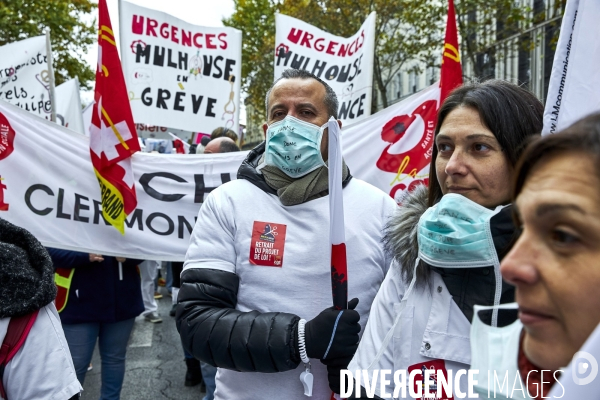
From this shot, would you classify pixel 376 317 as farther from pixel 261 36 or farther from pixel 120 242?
pixel 261 36

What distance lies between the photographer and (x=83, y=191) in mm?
3885

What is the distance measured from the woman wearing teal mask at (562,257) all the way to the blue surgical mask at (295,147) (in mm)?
1437

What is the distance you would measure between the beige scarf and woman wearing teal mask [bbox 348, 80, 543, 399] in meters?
0.49

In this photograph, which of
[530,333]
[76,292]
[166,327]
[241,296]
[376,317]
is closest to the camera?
[530,333]

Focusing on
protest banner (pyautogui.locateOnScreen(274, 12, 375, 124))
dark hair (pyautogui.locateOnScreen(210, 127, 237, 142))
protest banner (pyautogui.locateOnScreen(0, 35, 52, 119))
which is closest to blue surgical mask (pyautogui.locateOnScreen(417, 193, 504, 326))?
protest banner (pyautogui.locateOnScreen(274, 12, 375, 124))

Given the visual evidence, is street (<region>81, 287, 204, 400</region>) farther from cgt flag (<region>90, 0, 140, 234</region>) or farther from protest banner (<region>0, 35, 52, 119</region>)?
protest banner (<region>0, 35, 52, 119</region>)

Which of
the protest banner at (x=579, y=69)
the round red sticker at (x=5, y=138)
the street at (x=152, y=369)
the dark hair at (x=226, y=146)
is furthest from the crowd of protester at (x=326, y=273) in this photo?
the street at (x=152, y=369)

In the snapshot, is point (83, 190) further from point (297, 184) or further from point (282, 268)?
point (282, 268)

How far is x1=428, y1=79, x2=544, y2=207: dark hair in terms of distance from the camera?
5.42ft

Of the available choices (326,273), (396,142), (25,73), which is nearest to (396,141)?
(396,142)

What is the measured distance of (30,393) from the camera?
1883 millimetres

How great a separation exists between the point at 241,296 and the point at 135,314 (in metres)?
2.09

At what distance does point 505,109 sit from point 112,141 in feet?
9.23

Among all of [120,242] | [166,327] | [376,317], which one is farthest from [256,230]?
[166,327]
